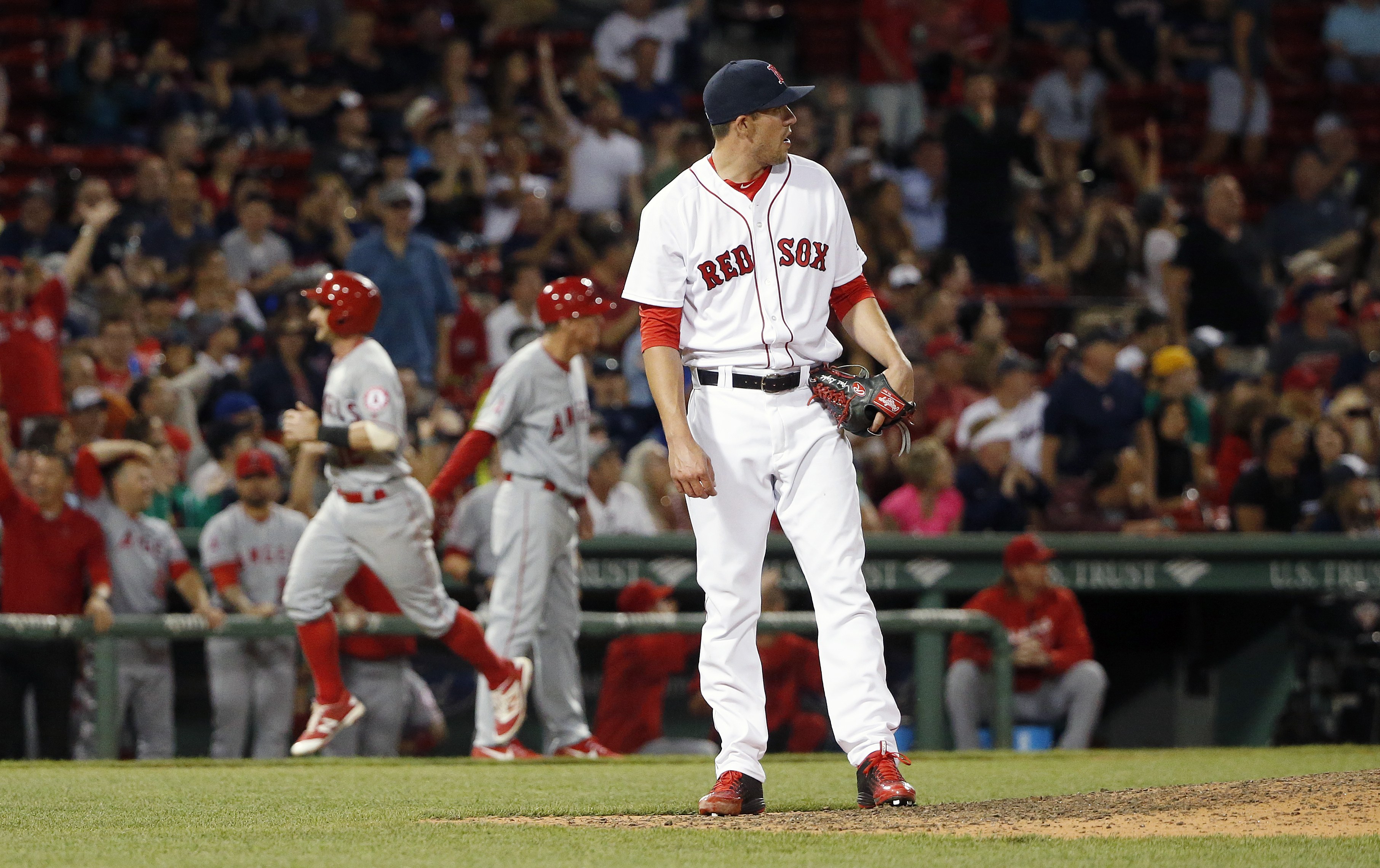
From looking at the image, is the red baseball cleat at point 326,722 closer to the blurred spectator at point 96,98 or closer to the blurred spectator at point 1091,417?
the blurred spectator at point 1091,417

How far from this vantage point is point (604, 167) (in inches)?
472

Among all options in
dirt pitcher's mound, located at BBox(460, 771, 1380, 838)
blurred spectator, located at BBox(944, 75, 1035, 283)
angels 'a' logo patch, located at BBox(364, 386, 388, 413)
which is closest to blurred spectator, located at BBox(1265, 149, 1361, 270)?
blurred spectator, located at BBox(944, 75, 1035, 283)

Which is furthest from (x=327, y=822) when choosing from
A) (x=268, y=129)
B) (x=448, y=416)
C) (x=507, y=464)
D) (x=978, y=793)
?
(x=268, y=129)

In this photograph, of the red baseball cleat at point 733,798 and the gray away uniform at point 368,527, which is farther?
the gray away uniform at point 368,527

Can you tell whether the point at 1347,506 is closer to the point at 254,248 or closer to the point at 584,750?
the point at 584,750

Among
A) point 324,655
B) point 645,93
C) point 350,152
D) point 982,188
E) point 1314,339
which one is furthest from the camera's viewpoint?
point 645,93

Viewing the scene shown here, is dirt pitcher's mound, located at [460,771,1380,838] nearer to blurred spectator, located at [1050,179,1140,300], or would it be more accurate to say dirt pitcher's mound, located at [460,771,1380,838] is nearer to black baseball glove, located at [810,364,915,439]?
black baseball glove, located at [810,364,915,439]

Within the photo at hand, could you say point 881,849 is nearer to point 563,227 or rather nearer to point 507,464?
point 507,464

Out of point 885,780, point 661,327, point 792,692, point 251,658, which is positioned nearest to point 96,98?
point 251,658

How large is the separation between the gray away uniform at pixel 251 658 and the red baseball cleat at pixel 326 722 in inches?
33.1

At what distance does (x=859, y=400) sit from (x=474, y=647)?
8.42ft

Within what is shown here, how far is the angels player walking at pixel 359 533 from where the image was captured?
635 centimetres

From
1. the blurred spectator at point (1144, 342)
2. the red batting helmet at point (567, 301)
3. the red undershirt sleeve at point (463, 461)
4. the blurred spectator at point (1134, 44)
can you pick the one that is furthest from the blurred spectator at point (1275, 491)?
the blurred spectator at point (1134, 44)

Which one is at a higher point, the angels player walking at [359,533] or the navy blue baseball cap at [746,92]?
the navy blue baseball cap at [746,92]
